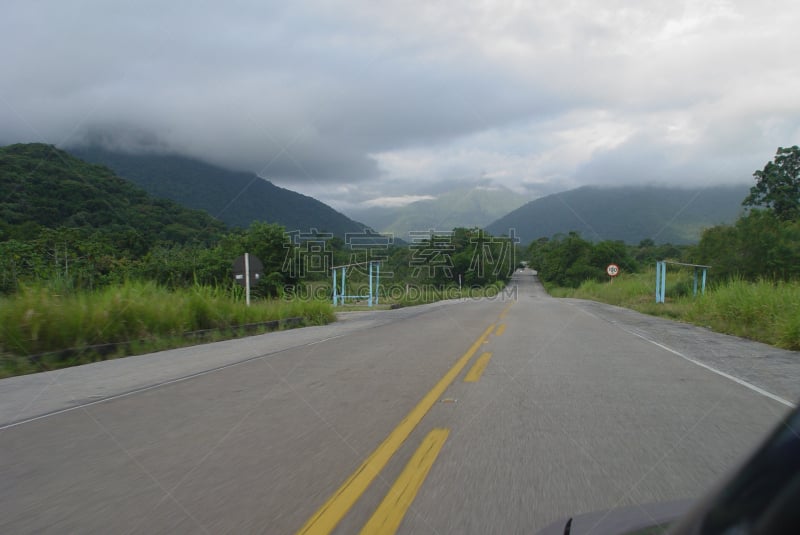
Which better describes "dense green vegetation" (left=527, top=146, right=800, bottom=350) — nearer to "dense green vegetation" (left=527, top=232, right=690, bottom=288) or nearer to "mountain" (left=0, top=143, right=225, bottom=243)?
"dense green vegetation" (left=527, top=232, right=690, bottom=288)

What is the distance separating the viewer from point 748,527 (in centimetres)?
84

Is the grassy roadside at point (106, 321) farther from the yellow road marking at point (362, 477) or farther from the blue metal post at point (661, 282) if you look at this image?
the blue metal post at point (661, 282)

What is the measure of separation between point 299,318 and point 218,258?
2586cm

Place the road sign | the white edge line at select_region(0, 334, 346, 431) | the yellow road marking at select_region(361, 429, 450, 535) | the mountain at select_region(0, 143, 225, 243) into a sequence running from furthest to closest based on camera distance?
1. the mountain at select_region(0, 143, 225, 243)
2. the road sign
3. the white edge line at select_region(0, 334, 346, 431)
4. the yellow road marking at select_region(361, 429, 450, 535)

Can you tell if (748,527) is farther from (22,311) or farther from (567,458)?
(22,311)

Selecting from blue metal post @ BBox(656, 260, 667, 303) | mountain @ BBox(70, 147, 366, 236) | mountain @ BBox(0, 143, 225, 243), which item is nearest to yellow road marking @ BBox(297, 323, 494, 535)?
blue metal post @ BBox(656, 260, 667, 303)

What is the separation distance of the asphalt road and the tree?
170 ft

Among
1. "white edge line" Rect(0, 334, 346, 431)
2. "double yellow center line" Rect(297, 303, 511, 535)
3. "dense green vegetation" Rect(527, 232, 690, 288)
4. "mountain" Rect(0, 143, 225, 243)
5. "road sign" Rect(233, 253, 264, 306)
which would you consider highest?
"mountain" Rect(0, 143, 225, 243)

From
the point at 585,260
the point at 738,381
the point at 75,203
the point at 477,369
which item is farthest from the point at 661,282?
the point at 585,260

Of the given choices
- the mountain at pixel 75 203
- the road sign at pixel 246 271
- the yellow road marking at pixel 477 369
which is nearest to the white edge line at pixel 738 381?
the yellow road marking at pixel 477 369

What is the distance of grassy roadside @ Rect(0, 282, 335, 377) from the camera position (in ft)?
29.2

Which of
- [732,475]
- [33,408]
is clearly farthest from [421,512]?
[33,408]

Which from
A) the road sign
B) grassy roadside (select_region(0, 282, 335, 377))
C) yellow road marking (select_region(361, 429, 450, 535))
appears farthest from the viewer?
the road sign

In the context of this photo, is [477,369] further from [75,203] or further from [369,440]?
[75,203]
